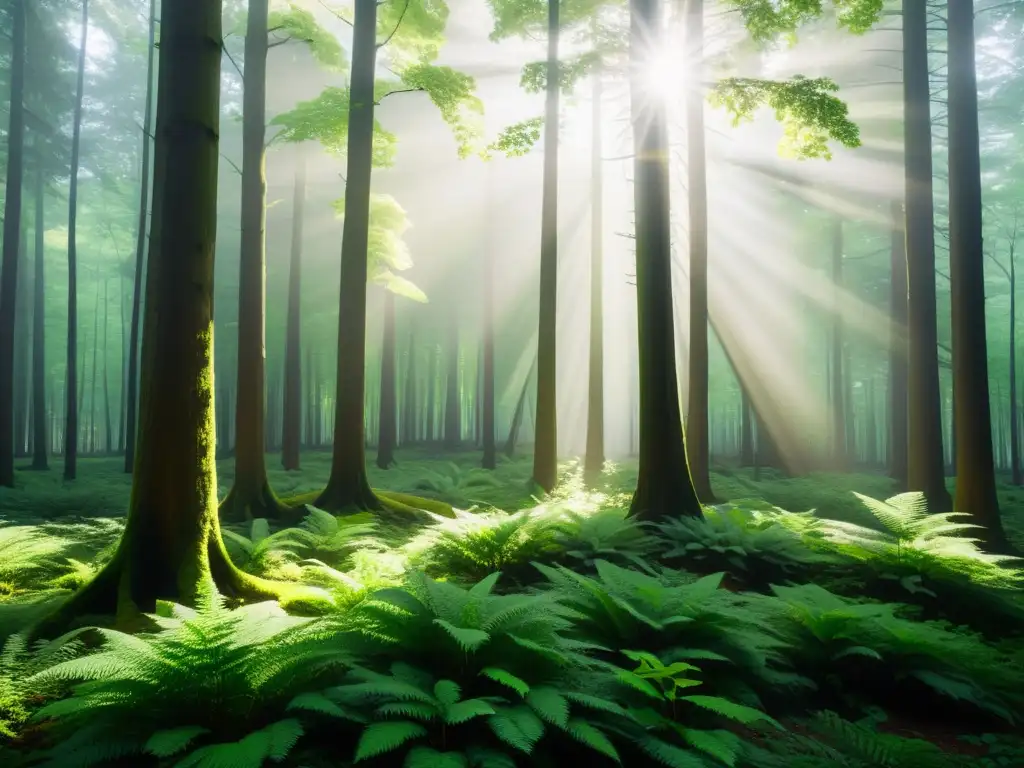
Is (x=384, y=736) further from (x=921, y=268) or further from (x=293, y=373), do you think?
(x=293, y=373)

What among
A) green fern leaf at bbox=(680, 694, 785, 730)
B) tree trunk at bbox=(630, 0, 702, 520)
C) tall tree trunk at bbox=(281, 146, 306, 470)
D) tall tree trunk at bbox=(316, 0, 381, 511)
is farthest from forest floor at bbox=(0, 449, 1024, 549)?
green fern leaf at bbox=(680, 694, 785, 730)

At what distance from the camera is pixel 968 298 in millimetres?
8906

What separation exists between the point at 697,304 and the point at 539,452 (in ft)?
14.8

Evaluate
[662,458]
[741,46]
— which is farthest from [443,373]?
[662,458]

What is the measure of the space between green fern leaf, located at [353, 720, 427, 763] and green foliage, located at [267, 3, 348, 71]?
38.4 ft

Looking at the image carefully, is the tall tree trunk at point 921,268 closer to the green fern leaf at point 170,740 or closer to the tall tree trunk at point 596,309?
the tall tree trunk at point 596,309

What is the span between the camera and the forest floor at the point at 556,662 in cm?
274

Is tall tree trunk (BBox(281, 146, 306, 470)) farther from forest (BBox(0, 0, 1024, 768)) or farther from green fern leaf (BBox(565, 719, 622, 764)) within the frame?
green fern leaf (BBox(565, 719, 622, 764))

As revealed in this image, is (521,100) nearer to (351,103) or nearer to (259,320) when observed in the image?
(351,103)

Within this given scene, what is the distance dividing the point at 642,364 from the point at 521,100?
13.6 metres

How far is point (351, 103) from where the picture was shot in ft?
31.9

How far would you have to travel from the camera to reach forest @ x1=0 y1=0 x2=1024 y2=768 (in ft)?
9.91

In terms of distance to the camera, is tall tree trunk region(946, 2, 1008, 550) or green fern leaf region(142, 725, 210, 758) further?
tall tree trunk region(946, 2, 1008, 550)

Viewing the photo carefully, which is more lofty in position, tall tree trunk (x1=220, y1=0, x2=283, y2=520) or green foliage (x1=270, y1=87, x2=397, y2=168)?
green foliage (x1=270, y1=87, x2=397, y2=168)
